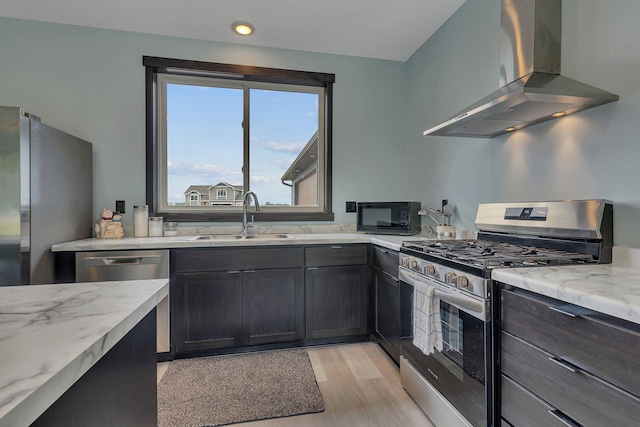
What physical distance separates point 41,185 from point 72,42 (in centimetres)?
141

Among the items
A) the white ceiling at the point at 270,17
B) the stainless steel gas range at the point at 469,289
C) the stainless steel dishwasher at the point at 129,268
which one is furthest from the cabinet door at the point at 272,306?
the white ceiling at the point at 270,17

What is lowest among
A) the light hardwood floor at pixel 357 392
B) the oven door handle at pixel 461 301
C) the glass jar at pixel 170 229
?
the light hardwood floor at pixel 357 392

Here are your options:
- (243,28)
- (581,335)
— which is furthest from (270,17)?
(581,335)

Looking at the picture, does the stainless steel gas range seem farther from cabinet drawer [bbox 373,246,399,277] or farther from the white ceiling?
the white ceiling

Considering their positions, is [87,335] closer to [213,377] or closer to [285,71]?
[213,377]

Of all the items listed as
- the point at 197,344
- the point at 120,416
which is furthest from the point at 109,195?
the point at 120,416

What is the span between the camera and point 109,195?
8.75 ft

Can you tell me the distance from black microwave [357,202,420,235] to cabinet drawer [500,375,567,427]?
1.48 m

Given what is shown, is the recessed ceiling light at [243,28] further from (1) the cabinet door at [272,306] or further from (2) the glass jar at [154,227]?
(1) the cabinet door at [272,306]

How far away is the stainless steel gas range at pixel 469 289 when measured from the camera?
128 centimetres

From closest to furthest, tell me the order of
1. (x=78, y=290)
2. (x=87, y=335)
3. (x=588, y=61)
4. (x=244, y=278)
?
(x=87, y=335) < (x=78, y=290) < (x=588, y=61) < (x=244, y=278)

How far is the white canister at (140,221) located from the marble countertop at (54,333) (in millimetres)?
1837

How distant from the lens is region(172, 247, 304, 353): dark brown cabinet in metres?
2.23

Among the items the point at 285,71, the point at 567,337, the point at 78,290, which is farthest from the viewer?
the point at 285,71
